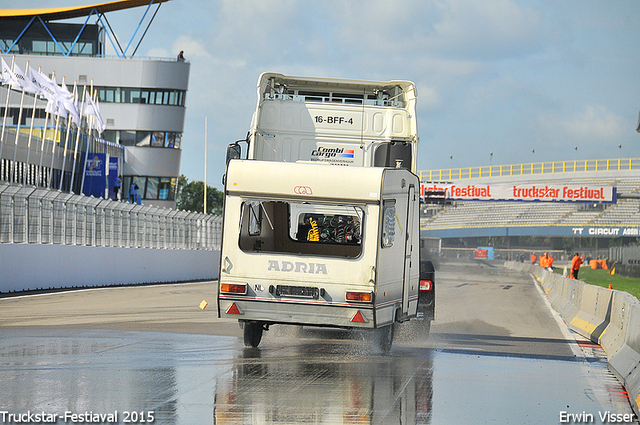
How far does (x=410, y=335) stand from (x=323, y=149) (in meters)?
3.65

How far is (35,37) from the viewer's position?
72.9m

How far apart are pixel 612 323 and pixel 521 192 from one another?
43500 millimetres

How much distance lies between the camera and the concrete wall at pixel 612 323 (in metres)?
9.87

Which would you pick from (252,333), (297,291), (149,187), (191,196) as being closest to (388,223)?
(297,291)

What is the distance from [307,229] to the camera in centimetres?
1291

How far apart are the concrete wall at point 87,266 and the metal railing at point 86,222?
0.32 meters

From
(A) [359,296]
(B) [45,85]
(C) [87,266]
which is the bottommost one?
(C) [87,266]

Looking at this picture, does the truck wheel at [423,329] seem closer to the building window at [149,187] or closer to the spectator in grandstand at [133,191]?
the spectator in grandstand at [133,191]

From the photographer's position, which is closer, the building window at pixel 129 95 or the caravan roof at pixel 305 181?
the caravan roof at pixel 305 181

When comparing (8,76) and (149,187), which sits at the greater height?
(8,76)

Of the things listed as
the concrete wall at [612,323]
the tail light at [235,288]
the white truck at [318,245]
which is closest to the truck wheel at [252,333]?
the white truck at [318,245]

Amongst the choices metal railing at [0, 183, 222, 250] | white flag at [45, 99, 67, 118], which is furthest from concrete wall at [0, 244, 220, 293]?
white flag at [45, 99, 67, 118]

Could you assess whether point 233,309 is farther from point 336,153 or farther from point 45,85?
point 45,85

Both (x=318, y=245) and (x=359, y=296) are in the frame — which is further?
(x=318, y=245)
